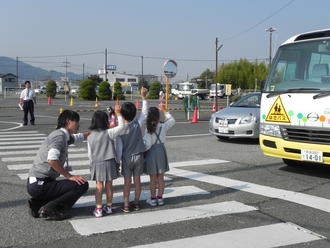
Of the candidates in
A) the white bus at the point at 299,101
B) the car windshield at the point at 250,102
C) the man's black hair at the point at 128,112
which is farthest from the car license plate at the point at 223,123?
the man's black hair at the point at 128,112

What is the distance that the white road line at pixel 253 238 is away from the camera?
4008mm

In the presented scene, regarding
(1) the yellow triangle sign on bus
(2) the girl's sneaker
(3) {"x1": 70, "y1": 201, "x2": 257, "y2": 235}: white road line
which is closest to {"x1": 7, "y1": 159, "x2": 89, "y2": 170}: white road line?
(2) the girl's sneaker

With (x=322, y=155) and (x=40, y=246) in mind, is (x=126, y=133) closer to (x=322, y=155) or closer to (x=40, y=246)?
(x=40, y=246)

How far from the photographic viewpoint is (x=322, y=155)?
640 cm

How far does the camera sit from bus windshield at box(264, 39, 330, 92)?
6859 millimetres

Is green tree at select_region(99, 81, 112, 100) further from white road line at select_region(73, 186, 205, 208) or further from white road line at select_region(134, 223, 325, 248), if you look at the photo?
white road line at select_region(134, 223, 325, 248)

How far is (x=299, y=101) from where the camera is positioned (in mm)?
6695

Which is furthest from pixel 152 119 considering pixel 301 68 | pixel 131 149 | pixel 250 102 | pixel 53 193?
pixel 250 102

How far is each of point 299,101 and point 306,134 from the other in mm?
558

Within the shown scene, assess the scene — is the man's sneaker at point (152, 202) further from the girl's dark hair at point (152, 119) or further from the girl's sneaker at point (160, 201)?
the girl's dark hair at point (152, 119)

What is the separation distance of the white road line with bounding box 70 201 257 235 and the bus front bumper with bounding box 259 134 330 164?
185cm

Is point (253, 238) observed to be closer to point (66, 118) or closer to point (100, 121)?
point (100, 121)

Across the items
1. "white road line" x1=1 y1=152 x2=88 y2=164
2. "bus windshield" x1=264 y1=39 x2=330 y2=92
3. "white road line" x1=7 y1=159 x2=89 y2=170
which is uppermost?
"bus windshield" x1=264 y1=39 x2=330 y2=92

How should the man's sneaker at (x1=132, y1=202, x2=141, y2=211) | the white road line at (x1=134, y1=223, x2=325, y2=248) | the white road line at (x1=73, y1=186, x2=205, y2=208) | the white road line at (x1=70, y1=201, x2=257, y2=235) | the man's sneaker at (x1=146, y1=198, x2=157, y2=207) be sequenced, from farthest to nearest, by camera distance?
1. the white road line at (x1=73, y1=186, x2=205, y2=208)
2. the man's sneaker at (x1=146, y1=198, x2=157, y2=207)
3. the man's sneaker at (x1=132, y1=202, x2=141, y2=211)
4. the white road line at (x1=70, y1=201, x2=257, y2=235)
5. the white road line at (x1=134, y1=223, x2=325, y2=248)
